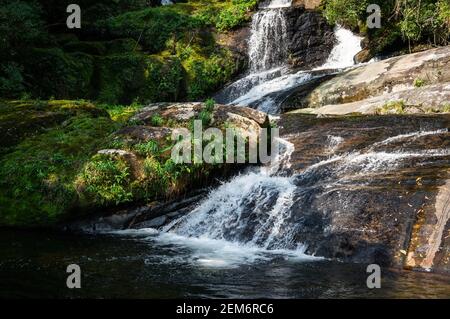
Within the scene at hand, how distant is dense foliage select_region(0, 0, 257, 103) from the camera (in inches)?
634

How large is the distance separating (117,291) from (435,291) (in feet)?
12.0

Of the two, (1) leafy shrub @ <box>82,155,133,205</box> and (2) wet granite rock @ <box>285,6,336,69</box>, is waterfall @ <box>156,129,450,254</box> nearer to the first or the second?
(1) leafy shrub @ <box>82,155,133,205</box>

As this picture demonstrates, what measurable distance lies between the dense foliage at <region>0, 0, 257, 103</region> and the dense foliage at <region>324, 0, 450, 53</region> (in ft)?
14.6

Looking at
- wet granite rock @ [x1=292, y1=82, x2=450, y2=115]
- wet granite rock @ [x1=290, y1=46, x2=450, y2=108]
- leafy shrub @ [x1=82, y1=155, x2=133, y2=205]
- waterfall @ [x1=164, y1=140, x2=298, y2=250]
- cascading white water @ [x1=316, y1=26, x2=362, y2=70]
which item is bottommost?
waterfall @ [x1=164, y1=140, x2=298, y2=250]

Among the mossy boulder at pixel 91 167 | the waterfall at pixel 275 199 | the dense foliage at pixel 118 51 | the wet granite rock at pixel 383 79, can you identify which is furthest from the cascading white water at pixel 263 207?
the dense foliage at pixel 118 51

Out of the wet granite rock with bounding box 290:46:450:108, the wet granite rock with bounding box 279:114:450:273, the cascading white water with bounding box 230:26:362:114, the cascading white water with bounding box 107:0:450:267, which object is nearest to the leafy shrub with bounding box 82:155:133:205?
the cascading white water with bounding box 107:0:450:267

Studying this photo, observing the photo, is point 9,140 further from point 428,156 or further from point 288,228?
point 428,156

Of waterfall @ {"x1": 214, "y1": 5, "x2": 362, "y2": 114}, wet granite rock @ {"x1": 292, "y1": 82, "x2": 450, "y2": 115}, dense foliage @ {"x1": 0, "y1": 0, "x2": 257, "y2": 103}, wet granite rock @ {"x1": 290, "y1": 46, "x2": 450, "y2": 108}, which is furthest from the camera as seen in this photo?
waterfall @ {"x1": 214, "y1": 5, "x2": 362, "y2": 114}

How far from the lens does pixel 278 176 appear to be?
10.1 m

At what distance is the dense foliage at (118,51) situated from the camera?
16109mm

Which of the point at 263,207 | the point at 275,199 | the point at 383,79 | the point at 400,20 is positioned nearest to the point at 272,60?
the point at 400,20
